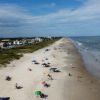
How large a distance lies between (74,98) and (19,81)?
1128 centimetres

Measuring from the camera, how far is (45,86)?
3656 centimetres

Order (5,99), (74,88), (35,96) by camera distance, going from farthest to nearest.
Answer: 1. (74,88)
2. (35,96)
3. (5,99)

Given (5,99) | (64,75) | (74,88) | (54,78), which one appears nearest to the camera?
(5,99)

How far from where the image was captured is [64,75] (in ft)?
151

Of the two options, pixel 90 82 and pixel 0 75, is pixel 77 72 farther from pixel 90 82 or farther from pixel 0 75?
pixel 0 75

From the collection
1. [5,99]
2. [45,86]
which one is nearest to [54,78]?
[45,86]

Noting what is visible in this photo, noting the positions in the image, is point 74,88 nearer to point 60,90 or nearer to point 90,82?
point 60,90

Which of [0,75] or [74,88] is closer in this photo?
[74,88]

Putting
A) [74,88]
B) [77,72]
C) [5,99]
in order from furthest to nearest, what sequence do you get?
[77,72]
[74,88]
[5,99]

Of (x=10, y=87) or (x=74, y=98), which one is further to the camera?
(x=10, y=87)

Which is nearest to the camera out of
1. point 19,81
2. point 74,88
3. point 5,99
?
point 5,99

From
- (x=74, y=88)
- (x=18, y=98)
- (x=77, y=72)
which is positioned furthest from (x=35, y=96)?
(x=77, y=72)

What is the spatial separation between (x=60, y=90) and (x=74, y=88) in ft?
7.72

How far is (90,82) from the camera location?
40.3 meters
